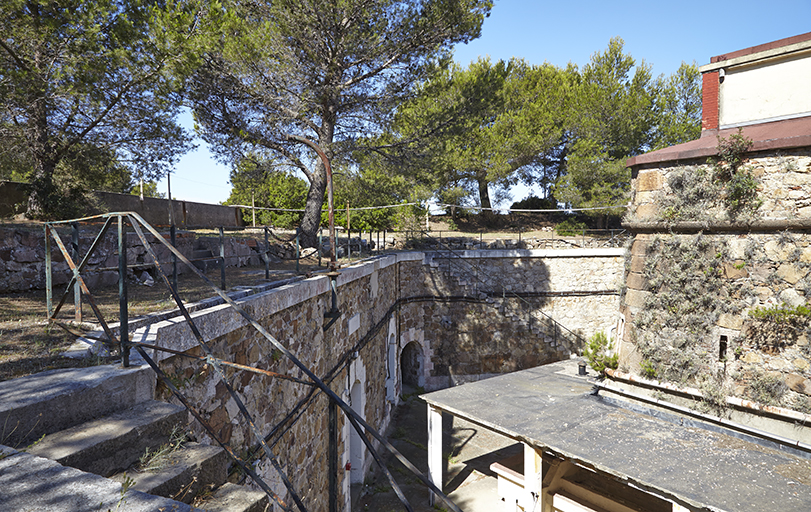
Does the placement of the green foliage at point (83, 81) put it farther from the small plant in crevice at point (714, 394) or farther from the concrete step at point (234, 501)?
the small plant in crevice at point (714, 394)

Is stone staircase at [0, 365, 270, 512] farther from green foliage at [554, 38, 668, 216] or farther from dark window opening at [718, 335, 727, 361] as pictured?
green foliage at [554, 38, 668, 216]

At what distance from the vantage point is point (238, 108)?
31.8 ft

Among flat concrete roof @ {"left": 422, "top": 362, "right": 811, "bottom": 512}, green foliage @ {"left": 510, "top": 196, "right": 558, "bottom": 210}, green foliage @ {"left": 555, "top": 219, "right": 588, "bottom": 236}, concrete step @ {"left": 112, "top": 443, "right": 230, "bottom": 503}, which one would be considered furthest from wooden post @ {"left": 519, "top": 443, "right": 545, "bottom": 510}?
green foliage @ {"left": 510, "top": 196, "right": 558, "bottom": 210}

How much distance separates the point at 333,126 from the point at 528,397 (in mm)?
7832

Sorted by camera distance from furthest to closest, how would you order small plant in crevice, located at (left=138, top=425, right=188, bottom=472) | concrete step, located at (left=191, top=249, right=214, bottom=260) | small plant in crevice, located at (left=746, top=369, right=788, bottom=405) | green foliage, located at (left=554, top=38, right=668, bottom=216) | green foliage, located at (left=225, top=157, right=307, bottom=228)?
green foliage, located at (left=225, top=157, right=307, bottom=228) → green foliage, located at (left=554, top=38, right=668, bottom=216) → concrete step, located at (left=191, top=249, right=214, bottom=260) → small plant in crevice, located at (left=746, top=369, right=788, bottom=405) → small plant in crevice, located at (left=138, top=425, right=188, bottom=472)

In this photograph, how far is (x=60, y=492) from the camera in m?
1.49

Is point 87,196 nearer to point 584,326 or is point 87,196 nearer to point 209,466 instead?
point 209,466

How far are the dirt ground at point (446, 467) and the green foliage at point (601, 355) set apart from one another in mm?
3590

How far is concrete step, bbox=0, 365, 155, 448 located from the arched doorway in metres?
12.7

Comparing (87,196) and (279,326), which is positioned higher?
(87,196)

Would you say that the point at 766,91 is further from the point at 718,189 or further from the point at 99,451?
the point at 99,451

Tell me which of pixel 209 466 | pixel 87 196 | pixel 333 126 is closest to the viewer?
pixel 209 466

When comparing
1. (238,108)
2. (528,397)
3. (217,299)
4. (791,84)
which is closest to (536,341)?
(528,397)

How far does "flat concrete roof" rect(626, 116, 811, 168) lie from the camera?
4.84 m
